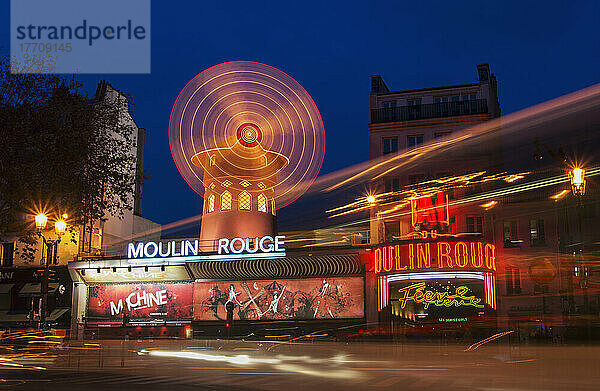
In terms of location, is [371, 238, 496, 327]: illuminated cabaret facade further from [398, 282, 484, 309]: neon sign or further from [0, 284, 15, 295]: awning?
[0, 284, 15, 295]: awning

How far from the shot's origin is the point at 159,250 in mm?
33438

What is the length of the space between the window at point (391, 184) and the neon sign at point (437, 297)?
18.1 ft

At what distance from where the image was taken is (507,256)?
1278 inches

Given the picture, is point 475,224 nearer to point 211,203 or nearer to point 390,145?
point 390,145

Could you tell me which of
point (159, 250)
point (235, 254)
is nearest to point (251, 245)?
point (235, 254)

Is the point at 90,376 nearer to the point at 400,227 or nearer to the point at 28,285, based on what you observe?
the point at 400,227

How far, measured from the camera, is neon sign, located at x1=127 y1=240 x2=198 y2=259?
3306 centimetres

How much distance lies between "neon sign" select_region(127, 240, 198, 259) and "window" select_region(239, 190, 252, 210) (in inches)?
119

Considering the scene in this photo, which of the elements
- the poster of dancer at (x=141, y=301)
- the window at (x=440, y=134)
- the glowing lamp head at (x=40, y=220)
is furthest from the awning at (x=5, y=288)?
the window at (x=440, y=134)

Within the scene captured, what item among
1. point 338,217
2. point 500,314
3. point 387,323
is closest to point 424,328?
point 387,323

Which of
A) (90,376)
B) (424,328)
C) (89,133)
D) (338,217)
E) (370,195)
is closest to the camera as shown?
(90,376)

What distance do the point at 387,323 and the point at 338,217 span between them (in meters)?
16.4

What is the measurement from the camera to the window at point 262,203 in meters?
34.6

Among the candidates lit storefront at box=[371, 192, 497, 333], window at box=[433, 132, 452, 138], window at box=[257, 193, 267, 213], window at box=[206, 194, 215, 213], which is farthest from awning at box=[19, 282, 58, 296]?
window at box=[433, 132, 452, 138]
